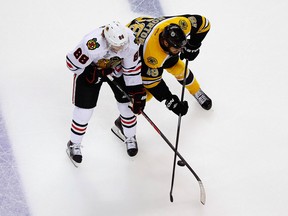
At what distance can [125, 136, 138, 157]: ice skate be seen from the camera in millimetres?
3865

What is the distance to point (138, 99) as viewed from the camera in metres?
3.49

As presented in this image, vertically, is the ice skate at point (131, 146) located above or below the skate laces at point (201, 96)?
below

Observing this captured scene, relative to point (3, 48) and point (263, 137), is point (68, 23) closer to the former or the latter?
point (3, 48)

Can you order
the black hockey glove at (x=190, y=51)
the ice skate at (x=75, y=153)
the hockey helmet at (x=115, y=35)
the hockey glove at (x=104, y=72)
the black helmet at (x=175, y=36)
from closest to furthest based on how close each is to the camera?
the hockey helmet at (x=115, y=35), the black helmet at (x=175, y=36), the hockey glove at (x=104, y=72), the black hockey glove at (x=190, y=51), the ice skate at (x=75, y=153)

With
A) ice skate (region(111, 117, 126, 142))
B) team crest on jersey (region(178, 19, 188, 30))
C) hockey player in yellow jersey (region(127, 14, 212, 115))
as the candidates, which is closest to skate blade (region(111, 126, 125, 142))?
ice skate (region(111, 117, 126, 142))

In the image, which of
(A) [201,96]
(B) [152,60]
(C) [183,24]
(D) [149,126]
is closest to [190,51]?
(C) [183,24]

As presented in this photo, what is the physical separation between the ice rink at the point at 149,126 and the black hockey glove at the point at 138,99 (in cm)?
48

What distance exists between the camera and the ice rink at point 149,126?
3709 millimetres

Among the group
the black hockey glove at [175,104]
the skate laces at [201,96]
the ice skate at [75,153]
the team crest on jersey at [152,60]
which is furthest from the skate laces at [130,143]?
the team crest on jersey at [152,60]

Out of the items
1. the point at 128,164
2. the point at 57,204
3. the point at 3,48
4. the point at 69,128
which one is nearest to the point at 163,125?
the point at 128,164

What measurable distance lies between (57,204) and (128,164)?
526 mm

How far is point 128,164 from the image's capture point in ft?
12.7

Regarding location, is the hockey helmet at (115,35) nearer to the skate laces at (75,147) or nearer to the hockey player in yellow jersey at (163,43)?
the hockey player in yellow jersey at (163,43)

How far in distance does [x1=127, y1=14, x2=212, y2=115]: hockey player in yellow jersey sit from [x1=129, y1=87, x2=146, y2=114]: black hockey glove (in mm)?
51
